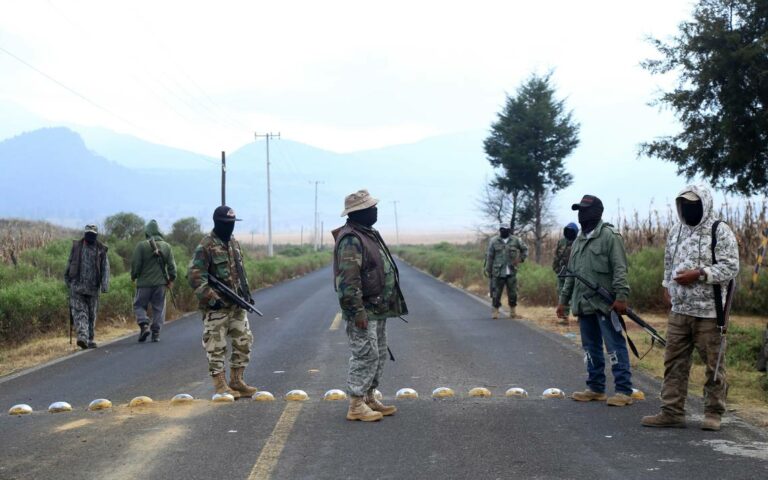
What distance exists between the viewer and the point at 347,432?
666cm

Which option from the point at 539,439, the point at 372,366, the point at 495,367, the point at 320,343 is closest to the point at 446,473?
the point at 539,439

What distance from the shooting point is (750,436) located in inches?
254

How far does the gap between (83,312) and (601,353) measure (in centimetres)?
890

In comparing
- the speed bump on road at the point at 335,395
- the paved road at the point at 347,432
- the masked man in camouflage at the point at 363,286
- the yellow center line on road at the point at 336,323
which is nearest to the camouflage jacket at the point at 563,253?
the paved road at the point at 347,432

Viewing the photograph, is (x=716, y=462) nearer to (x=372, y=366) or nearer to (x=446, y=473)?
(x=446, y=473)

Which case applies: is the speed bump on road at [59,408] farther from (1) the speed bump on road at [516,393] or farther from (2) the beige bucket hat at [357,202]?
(1) the speed bump on road at [516,393]

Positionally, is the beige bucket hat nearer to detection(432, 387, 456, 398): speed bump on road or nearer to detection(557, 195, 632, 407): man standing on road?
detection(557, 195, 632, 407): man standing on road

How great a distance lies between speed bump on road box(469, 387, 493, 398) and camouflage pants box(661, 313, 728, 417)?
77.9 inches

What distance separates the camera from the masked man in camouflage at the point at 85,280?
13.1m

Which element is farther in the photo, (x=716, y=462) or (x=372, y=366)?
(x=372, y=366)

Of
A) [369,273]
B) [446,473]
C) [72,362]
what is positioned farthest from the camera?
[72,362]

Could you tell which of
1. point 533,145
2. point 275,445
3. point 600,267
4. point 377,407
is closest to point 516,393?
point 600,267

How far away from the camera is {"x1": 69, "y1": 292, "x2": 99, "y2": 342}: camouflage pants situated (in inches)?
516

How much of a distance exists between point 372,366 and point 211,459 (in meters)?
1.73
